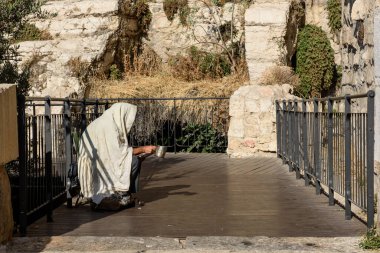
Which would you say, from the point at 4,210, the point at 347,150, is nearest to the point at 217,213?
the point at 347,150

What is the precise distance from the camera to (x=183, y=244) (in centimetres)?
669

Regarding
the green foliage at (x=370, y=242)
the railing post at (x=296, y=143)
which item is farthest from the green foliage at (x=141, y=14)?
the green foliage at (x=370, y=242)

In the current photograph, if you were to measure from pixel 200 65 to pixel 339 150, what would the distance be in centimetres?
1318

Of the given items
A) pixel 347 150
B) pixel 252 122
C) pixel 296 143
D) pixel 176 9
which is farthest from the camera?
pixel 176 9

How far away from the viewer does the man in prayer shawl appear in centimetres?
897

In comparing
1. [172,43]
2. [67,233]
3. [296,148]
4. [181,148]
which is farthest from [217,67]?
[67,233]

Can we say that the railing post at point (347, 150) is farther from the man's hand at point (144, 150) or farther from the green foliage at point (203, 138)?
the green foliage at point (203, 138)

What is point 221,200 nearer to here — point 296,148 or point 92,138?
point 92,138

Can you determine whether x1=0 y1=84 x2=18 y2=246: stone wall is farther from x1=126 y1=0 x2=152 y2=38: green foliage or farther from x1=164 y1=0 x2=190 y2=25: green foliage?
x1=164 y1=0 x2=190 y2=25: green foliage

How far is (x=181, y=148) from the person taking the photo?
62.4 ft

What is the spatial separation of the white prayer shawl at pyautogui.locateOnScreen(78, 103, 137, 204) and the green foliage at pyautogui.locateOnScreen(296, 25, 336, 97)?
11.8 m

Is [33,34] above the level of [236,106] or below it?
above

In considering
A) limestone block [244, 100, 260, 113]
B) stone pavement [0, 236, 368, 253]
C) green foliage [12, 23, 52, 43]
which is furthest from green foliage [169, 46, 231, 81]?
stone pavement [0, 236, 368, 253]

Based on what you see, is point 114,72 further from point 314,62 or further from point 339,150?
point 339,150
